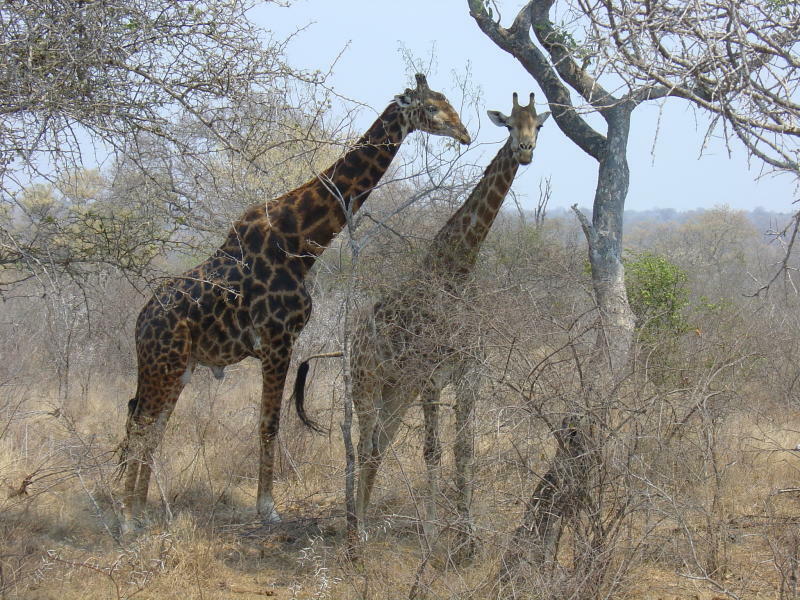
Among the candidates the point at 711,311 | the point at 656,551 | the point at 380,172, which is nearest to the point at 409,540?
the point at 656,551

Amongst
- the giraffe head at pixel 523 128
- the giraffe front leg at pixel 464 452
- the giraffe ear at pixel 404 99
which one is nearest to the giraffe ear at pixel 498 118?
the giraffe head at pixel 523 128

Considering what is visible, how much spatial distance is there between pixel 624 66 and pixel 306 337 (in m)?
8.89

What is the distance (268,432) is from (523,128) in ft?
10.0

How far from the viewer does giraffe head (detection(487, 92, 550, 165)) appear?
613 cm

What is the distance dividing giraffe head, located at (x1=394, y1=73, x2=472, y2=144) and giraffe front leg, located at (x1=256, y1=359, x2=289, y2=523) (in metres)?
2.18

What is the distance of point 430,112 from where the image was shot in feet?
21.8

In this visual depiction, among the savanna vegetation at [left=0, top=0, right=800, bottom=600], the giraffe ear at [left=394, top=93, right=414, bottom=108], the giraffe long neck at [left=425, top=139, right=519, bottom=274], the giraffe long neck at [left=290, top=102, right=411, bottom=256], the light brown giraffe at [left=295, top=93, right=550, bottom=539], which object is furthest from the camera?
the giraffe long neck at [left=290, top=102, right=411, bottom=256]

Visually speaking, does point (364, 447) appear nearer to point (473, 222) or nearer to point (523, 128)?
point (473, 222)

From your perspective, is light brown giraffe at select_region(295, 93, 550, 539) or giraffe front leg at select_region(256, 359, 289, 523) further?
giraffe front leg at select_region(256, 359, 289, 523)

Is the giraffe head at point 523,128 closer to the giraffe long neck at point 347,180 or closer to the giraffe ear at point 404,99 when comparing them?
the giraffe ear at point 404,99

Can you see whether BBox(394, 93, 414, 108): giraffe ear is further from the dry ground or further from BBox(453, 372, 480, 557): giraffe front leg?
BBox(453, 372, 480, 557): giraffe front leg

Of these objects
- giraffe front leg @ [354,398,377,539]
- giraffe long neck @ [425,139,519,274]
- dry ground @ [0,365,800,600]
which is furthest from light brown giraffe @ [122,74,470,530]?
giraffe front leg @ [354,398,377,539]

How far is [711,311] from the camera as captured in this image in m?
10.5

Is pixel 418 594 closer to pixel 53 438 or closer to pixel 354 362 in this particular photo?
pixel 354 362
